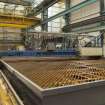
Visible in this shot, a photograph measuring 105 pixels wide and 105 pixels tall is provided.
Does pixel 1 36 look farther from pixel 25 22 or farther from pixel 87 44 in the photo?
pixel 87 44

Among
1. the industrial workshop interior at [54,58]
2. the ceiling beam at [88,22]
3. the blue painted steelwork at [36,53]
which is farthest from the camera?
the ceiling beam at [88,22]

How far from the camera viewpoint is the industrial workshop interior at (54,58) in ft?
2.73

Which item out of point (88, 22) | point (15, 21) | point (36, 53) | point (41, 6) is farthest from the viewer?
point (41, 6)

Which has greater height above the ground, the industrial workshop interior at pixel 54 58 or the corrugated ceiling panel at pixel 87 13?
A: the corrugated ceiling panel at pixel 87 13

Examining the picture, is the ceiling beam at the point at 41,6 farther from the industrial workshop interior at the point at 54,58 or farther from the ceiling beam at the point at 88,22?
the ceiling beam at the point at 88,22

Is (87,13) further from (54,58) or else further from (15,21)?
(54,58)

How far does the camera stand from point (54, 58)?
2.87 metres

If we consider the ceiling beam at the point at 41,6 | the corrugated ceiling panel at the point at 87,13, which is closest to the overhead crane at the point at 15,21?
the ceiling beam at the point at 41,6

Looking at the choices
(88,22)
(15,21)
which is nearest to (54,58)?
(88,22)

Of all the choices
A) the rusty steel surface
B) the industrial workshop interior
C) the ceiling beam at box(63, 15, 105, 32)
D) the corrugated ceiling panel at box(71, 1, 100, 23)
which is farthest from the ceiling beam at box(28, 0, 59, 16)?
the rusty steel surface

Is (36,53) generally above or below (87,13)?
below

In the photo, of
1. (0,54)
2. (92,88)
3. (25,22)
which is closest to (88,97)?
(92,88)

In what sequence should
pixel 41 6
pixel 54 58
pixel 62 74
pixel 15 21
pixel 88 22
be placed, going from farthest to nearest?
pixel 41 6 → pixel 15 21 → pixel 88 22 → pixel 54 58 → pixel 62 74

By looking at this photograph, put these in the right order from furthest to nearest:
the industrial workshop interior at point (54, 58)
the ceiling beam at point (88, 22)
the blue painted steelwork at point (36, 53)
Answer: the ceiling beam at point (88, 22)
the blue painted steelwork at point (36, 53)
the industrial workshop interior at point (54, 58)
